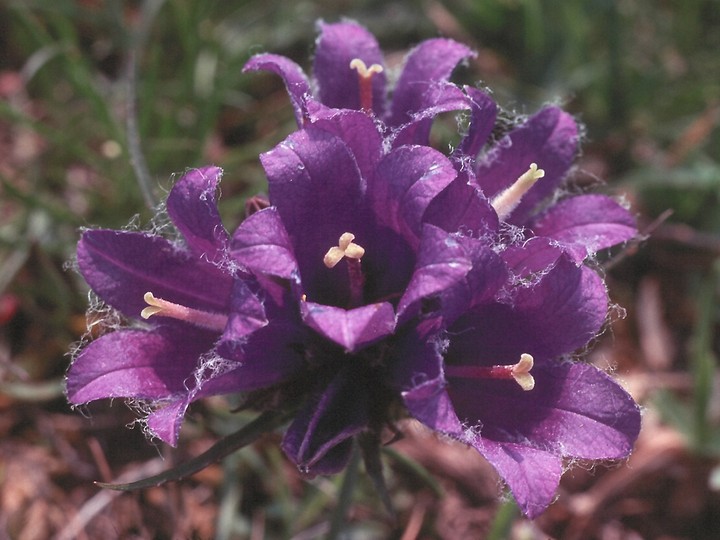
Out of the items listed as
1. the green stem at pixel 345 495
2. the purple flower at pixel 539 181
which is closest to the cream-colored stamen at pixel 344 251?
the purple flower at pixel 539 181

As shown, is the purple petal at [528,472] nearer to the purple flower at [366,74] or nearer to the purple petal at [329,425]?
the purple petal at [329,425]

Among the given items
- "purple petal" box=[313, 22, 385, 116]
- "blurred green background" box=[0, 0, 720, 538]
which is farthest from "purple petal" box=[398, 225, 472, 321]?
"blurred green background" box=[0, 0, 720, 538]

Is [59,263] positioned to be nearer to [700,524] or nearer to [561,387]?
[561,387]

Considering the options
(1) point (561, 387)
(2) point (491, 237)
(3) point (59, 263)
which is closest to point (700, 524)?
(1) point (561, 387)

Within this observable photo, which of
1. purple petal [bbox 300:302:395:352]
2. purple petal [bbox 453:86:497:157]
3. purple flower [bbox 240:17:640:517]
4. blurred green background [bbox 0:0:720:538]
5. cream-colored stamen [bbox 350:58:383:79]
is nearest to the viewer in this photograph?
purple petal [bbox 300:302:395:352]

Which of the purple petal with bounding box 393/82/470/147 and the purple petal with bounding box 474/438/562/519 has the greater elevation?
the purple petal with bounding box 393/82/470/147

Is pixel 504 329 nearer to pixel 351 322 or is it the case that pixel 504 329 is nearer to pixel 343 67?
pixel 351 322

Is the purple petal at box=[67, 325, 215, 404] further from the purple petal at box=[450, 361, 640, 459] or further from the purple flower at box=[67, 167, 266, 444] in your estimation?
the purple petal at box=[450, 361, 640, 459]
